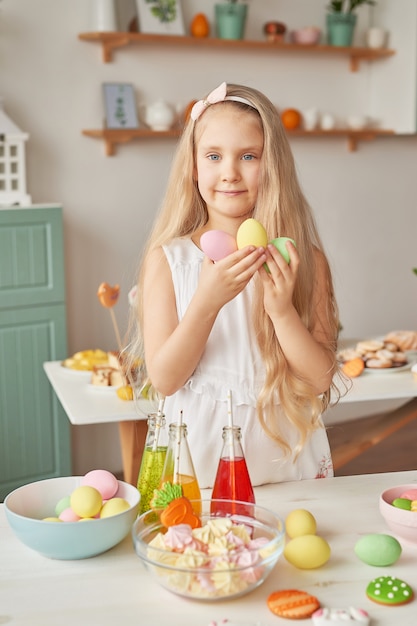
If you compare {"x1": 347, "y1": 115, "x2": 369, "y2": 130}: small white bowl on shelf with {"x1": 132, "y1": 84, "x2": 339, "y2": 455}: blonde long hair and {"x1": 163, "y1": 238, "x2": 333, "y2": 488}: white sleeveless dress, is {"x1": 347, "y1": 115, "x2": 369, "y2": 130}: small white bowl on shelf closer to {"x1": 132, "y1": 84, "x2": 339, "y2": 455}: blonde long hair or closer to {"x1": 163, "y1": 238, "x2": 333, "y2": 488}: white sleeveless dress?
{"x1": 132, "y1": 84, "x2": 339, "y2": 455}: blonde long hair

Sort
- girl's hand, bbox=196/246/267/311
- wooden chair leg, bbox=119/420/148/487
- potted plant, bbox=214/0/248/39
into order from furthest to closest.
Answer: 1. potted plant, bbox=214/0/248/39
2. wooden chair leg, bbox=119/420/148/487
3. girl's hand, bbox=196/246/267/311

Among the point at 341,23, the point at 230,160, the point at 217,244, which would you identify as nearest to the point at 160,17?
the point at 341,23

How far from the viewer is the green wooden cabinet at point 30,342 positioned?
3.25 m

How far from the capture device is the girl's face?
5.06 feet

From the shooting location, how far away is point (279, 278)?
140 cm

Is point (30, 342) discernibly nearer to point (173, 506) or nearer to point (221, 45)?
point (221, 45)

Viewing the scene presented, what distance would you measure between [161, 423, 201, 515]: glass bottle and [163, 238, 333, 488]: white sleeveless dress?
389mm

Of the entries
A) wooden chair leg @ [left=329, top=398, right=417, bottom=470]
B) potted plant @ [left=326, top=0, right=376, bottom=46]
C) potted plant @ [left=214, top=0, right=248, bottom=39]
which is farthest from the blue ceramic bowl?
potted plant @ [left=326, top=0, right=376, bottom=46]

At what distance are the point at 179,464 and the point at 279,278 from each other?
0.35 metres

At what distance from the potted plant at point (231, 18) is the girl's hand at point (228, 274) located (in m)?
2.62

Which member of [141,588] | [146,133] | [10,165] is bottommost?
[141,588]

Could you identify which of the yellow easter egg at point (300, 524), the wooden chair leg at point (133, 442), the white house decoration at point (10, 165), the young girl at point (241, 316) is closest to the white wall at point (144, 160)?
the white house decoration at point (10, 165)

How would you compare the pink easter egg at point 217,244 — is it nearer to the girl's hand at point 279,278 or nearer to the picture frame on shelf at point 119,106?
the girl's hand at point 279,278

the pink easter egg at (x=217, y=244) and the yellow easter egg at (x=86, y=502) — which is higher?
the pink easter egg at (x=217, y=244)
